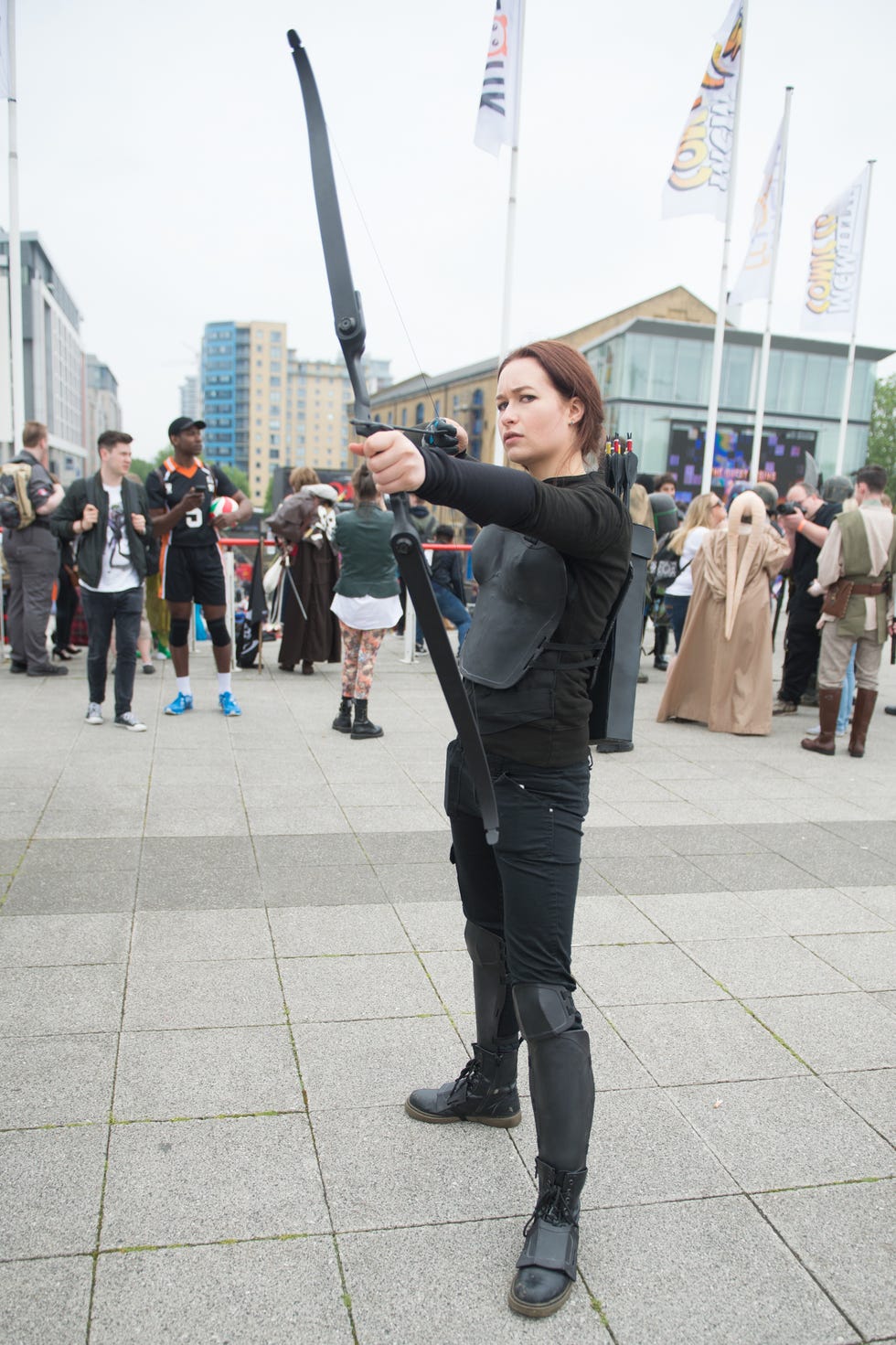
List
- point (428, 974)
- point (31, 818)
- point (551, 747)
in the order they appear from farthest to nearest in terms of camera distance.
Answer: point (31, 818) < point (428, 974) < point (551, 747)

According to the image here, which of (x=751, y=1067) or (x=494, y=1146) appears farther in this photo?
(x=751, y=1067)

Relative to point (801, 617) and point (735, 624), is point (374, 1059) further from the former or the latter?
point (801, 617)

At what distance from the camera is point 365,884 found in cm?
442

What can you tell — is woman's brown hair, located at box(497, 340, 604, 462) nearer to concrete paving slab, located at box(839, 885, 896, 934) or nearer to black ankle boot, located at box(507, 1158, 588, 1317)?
black ankle boot, located at box(507, 1158, 588, 1317)

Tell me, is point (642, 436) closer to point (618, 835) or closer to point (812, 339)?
point (812, 339)

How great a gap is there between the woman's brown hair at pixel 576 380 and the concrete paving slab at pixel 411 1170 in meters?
1.77

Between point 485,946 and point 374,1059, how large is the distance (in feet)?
2.20

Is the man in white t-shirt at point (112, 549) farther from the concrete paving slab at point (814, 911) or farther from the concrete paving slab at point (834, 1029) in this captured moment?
the concrete paving slab at point (834, 1029)

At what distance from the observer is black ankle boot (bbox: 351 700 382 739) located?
7480 millimetres

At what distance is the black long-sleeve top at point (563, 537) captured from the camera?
1780mm

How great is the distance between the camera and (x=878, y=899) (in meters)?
4.51

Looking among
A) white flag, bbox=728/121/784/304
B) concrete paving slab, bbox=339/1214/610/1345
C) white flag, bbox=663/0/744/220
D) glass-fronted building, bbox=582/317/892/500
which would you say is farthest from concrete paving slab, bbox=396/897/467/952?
glass-fronted building, bbox=582/317/892/500

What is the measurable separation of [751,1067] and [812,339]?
52.5 metres

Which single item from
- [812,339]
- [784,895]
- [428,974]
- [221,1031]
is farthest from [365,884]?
[812,339]
